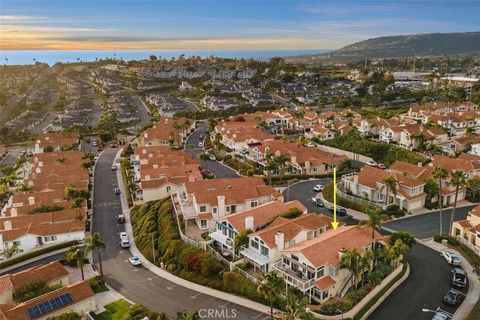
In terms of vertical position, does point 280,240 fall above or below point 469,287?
above

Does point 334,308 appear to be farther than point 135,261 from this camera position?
No

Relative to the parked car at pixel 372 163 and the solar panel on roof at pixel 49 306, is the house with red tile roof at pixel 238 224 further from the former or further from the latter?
the parked car at pixel 372 163

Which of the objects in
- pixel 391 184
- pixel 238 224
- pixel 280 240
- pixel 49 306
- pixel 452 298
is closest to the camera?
pixel 49 306

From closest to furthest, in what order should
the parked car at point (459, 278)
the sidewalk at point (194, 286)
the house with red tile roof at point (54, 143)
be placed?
the sidewalk at point (194, 286), the parked car at point (459, 278), the house with red tile roof at point (54, 143)

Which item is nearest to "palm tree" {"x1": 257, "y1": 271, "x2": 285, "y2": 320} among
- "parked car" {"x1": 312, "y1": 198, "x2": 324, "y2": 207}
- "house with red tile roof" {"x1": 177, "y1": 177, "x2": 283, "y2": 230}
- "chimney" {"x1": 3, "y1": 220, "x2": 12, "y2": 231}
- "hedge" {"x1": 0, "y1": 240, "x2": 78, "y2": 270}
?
"house with red tile roof" {"x1": 177, "y1": 177, "x2": 283, "y2": 230}

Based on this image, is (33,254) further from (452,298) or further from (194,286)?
(452,298)

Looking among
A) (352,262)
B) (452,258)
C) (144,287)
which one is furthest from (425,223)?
(144,287)

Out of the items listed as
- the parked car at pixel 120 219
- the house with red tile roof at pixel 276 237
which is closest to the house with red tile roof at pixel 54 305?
the house with red tile roof at pixel 276 237
